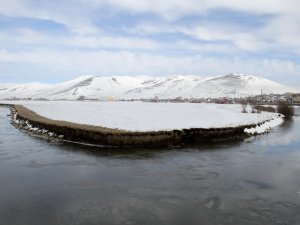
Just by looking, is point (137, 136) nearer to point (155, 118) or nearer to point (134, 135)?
point (134, 135)

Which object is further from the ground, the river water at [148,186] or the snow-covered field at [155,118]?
the snow-covered field at [155,118]

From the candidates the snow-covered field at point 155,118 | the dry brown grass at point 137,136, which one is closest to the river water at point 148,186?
the dry brown grass at point 137,136

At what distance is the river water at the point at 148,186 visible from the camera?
14477 mm

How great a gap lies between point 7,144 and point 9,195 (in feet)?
57.1

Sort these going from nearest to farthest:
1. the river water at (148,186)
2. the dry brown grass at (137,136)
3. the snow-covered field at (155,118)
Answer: the river water at (148,186) → the dry brown grass at (137,136) → the snow-covered field at (155,118)

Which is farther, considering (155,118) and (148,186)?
(155,118)

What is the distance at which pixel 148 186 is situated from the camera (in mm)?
18781

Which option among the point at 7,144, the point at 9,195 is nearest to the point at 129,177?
the point at 9,195

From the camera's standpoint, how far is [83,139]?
33.7m

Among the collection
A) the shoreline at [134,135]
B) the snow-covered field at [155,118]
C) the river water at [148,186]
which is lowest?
the river water at [148,186]

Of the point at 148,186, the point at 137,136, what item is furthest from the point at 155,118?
the point at 148,186

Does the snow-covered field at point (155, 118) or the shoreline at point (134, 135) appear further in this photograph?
the snow-covered field at point (155, 118)

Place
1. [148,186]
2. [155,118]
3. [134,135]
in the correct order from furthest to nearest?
1. [155,118]
2. [134,135]
3. [148,186]

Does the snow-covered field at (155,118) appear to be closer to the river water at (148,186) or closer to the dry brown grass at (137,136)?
the dry brown grass at (137,136)
